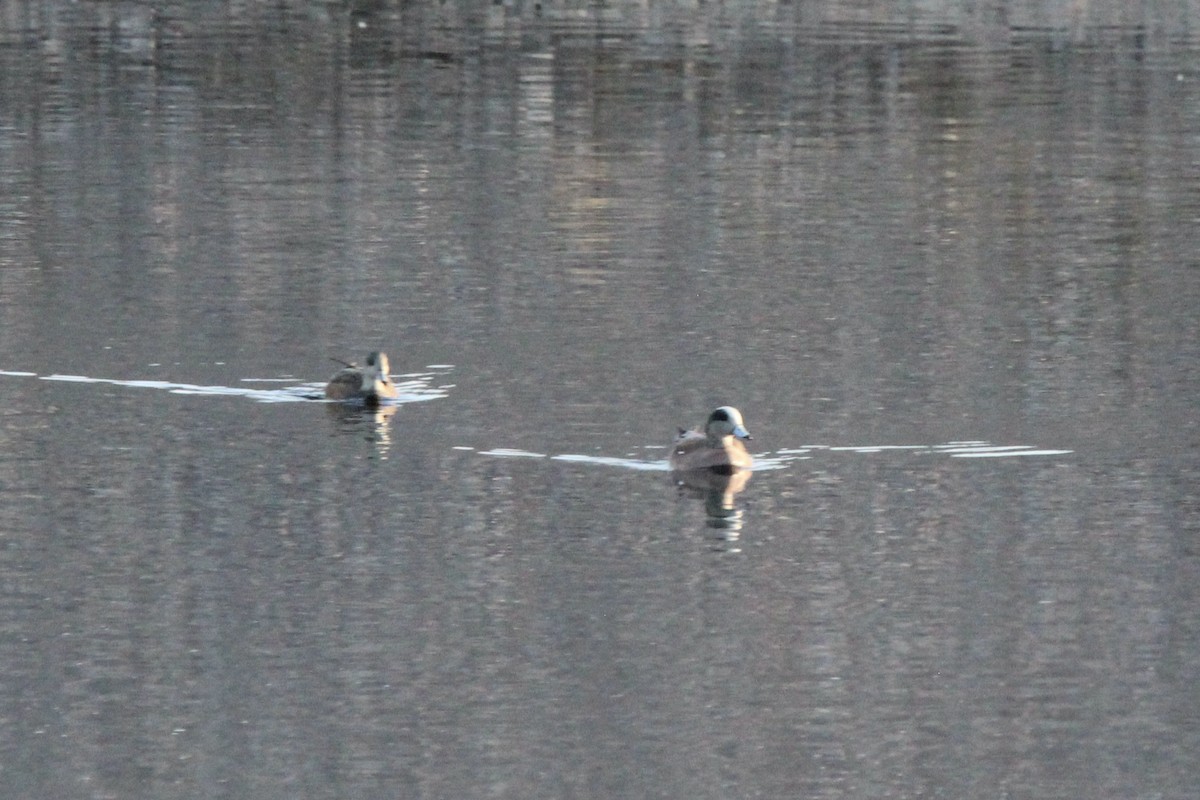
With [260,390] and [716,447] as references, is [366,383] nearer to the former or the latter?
[260,390]

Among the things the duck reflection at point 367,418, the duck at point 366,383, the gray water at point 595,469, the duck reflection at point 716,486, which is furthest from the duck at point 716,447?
the duck at point 366,383

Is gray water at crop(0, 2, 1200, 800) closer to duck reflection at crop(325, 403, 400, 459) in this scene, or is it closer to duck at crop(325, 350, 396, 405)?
duck reflection at crop(325, 403, 400, 459)

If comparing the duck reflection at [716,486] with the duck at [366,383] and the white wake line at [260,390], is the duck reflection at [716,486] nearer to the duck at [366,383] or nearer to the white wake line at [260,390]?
the duck at [366,383]

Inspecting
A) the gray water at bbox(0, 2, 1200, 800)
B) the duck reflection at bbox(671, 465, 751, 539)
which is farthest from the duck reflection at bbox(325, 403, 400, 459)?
the duck reflection at bbox(671, 465, 751, 539)

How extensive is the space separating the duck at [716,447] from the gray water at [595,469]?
7.3 inches

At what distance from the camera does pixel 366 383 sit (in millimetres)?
18703

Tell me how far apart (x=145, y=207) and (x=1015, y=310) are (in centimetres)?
1026

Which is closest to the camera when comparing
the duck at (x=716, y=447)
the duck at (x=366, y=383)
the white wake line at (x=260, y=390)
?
the duck at (x=716, y=447)

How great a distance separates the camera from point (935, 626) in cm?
1323

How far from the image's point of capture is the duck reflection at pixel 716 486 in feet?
52.1

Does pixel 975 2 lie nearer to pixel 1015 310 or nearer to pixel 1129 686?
pixel 1015 310

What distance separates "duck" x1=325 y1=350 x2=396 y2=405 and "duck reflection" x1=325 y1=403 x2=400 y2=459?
65 mm

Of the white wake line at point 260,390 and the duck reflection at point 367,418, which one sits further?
the white wake line at point 260,390

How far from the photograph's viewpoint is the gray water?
38.2 ft
